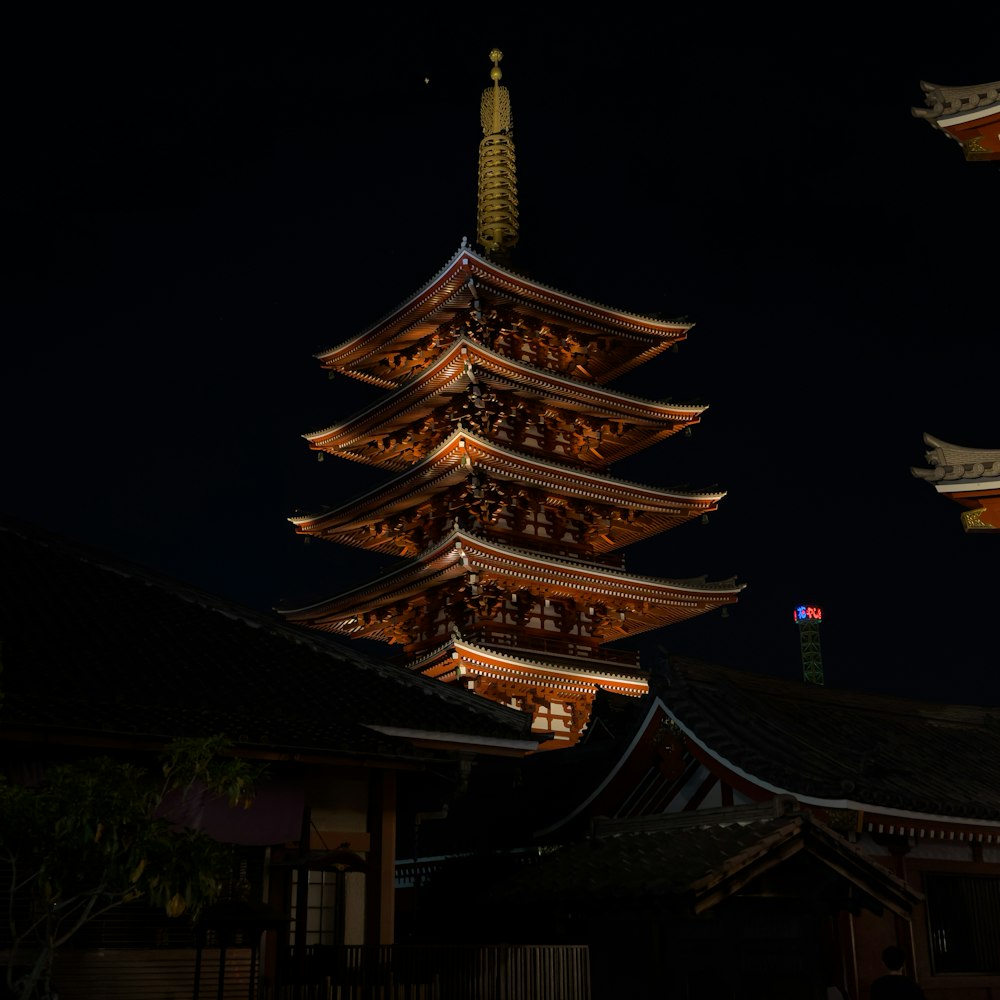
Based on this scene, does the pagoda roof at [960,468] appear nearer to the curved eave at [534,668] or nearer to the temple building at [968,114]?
the temple building at [968,114]

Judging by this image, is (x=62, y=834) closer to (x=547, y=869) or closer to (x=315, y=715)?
(x=315, y=715)

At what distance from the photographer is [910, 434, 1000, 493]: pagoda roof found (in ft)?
50.1

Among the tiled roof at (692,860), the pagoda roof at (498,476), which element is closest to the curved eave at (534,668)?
the pagoda roof at (498,476)

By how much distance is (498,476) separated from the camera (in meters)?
33.8

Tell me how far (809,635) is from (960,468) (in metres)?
64.7

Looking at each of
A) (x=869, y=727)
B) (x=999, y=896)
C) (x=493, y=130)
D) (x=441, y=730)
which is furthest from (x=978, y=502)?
(x=493, y=130)

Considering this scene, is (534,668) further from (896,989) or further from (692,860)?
(896,989)

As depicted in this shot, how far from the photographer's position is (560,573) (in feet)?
111

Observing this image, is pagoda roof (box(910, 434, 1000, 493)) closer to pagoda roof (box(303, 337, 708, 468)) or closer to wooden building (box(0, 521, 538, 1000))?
wooden building (box(0, 521, 538, 1000))

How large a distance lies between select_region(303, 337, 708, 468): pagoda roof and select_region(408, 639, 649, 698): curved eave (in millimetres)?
7928

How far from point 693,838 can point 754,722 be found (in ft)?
8.04

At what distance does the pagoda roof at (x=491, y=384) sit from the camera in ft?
112

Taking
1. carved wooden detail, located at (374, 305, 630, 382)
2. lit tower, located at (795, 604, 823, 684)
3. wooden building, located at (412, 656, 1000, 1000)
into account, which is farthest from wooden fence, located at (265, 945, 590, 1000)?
lit tower, located at (795, 604, 823, 684)

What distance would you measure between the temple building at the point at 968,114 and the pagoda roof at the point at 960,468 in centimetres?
484
